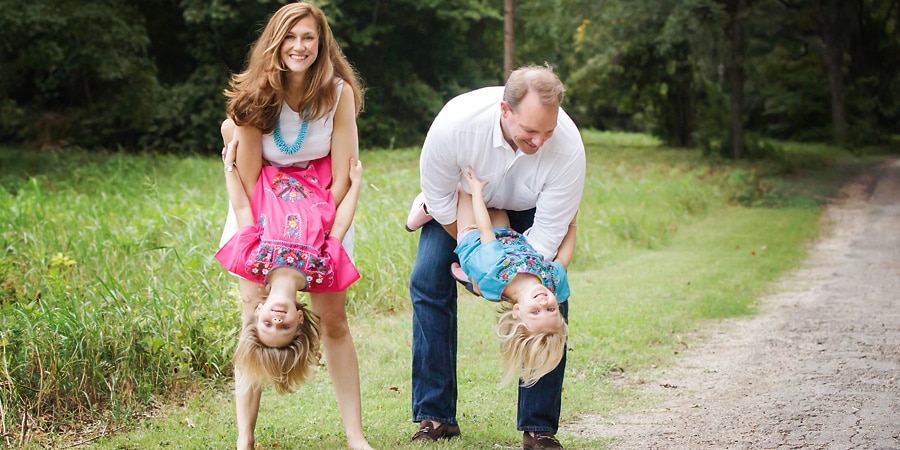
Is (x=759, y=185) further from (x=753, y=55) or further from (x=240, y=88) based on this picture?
(x=753, y=55)

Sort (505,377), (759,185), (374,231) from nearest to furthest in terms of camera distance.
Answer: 1. (505,377)
2. (374,231)
3. (759,185)

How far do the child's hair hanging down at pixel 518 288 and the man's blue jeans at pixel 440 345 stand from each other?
36 centimetres

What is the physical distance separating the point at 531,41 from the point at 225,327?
29871mm

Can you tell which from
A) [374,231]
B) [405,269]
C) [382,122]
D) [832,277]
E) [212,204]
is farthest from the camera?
[382,122]

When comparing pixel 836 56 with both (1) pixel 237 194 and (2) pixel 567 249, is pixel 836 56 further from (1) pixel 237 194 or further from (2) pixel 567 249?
(1) pixel 237 194

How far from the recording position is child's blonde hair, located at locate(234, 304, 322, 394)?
3723mm

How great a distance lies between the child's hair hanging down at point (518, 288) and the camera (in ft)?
12.0

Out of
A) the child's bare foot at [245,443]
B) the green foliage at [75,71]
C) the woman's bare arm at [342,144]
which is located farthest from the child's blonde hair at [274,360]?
the green foliage at [75,71]

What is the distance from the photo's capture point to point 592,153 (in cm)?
2698

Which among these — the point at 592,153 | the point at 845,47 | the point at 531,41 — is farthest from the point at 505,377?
the point at 845,47

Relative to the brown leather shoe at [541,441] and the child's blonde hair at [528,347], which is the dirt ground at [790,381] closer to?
the brown leather shoe at [541,441]

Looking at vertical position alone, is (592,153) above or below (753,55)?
below

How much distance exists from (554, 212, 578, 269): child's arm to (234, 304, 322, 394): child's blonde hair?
3.77 feet

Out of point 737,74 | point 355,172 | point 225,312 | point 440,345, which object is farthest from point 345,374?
point 737,74
